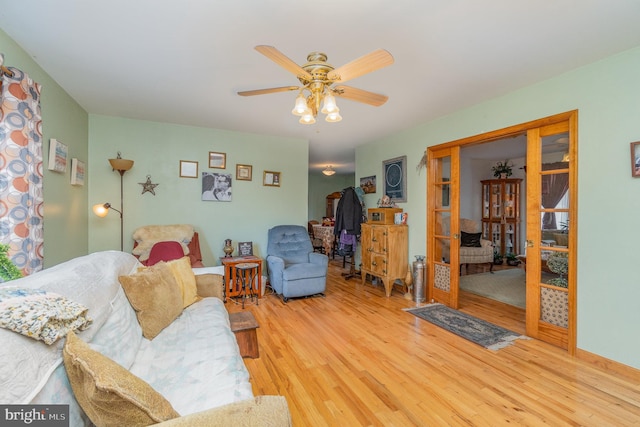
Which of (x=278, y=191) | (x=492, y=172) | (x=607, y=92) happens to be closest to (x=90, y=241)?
(x=278, y=191)

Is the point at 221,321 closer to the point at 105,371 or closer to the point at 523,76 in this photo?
the point at 105,371

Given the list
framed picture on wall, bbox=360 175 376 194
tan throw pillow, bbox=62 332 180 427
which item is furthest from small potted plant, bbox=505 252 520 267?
tan throw pillow, bbox=62 332 180 427

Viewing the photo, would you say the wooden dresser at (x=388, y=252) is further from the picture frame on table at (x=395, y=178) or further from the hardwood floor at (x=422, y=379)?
the hardwood floor at (x=422, y=379)

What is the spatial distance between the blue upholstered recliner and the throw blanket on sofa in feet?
3.78

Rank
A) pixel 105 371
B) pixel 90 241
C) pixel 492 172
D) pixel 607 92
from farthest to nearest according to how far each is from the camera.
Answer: pixel 492 172 → pixel 90 241 → pixel 607 92 → pixel 105 371

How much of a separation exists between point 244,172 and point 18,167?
9.12 ft

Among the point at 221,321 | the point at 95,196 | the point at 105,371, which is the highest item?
the point at 95,196

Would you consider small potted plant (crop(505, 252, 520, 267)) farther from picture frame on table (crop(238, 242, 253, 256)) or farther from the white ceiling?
picture frame on table (crop(238, 242, 253, 256))

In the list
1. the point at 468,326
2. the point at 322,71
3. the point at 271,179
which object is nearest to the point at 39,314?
the point at 322,71

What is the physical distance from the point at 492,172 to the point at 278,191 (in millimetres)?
5291

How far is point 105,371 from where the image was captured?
83cm

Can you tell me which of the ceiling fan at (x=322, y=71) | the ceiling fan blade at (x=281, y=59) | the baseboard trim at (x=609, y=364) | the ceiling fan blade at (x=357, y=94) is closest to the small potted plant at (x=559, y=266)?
the baseboard trim at (x=609, y=364)

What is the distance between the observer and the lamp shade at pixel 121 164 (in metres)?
3.48

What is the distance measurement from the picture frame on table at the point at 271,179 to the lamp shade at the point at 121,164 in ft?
6.04
